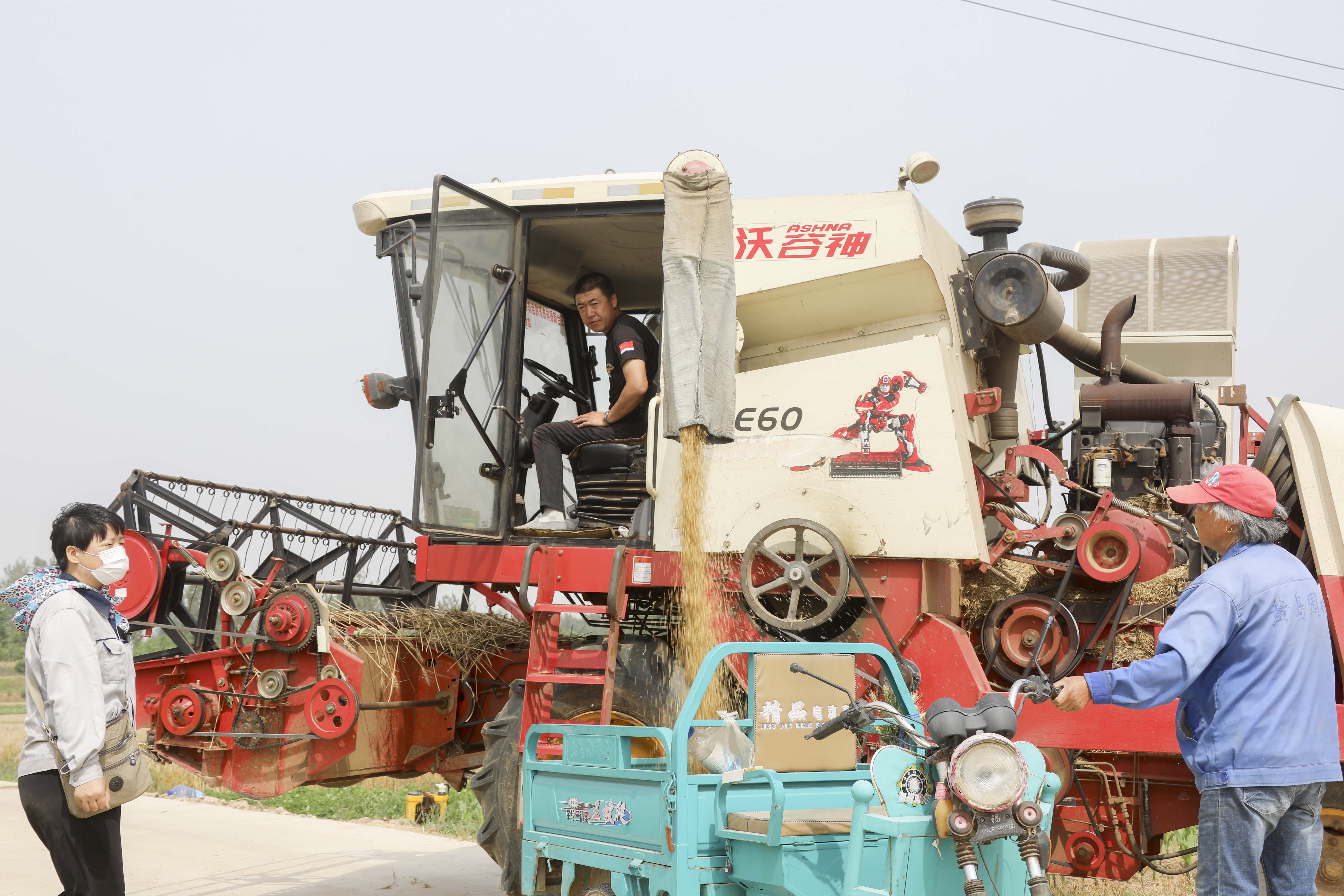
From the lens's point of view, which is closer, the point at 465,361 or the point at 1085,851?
the point at 1085,851

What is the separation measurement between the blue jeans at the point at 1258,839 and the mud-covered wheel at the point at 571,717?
2.57m

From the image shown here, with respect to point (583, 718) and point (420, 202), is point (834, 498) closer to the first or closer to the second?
point (583, 718)

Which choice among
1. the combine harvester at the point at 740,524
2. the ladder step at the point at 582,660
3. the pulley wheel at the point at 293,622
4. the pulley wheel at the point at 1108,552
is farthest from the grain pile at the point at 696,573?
the pulley wheel at the point at 293,622

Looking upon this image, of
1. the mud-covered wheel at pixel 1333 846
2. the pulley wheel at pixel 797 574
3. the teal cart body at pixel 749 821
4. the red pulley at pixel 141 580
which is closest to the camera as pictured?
the teal cart body at pixel 749 821

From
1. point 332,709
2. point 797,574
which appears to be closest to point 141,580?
point 332,709

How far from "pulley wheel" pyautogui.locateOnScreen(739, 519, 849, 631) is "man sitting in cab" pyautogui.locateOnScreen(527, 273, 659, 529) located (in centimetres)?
121

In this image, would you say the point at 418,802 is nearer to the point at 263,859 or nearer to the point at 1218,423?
the point at 263,859

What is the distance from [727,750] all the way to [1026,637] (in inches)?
62.7

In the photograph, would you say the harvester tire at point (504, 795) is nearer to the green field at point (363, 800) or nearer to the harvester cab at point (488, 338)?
the harvester cab at point (488, 338)

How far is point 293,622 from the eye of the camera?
19.7 ft

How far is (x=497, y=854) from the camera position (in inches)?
210

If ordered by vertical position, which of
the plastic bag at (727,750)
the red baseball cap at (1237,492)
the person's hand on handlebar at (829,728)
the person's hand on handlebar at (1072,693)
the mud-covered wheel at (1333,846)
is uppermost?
the red baseball cap at (1237,492)

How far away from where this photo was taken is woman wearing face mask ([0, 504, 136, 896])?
140 inches

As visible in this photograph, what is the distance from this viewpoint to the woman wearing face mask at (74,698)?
3.55 m
